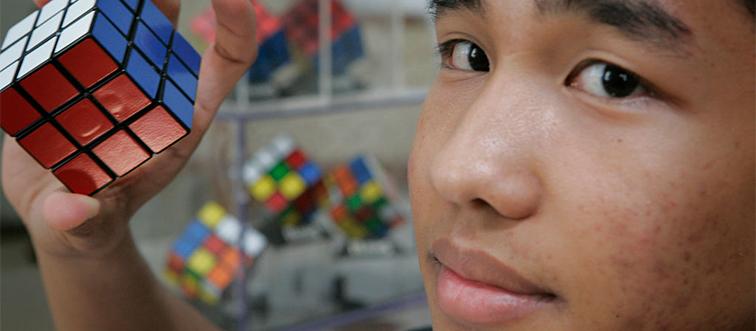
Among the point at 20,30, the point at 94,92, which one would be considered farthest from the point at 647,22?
the point at 20,30

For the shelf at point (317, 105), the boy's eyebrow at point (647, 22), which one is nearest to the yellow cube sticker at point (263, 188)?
the shelf at point (317, 105)

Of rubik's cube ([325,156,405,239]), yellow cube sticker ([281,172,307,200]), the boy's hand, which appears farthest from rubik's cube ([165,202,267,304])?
the boy's hand

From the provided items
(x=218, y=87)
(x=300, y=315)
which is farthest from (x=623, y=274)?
(x=300, y=315)

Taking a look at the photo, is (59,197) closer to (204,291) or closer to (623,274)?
(623,274)

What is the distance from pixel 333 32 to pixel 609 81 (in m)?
1.59

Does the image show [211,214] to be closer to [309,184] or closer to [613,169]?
[309,184]

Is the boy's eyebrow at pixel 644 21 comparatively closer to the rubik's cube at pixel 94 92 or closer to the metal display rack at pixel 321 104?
the rubik's cube at pixel 94 92

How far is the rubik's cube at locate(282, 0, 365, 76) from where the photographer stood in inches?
82.0

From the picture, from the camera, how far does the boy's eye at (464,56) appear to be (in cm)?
71

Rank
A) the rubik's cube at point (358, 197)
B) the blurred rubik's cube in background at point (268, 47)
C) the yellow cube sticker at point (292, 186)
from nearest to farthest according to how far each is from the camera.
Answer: the blurred rubik's cube in background at point (268, 47) → the yellow cube sticker at point (292, 186) → the rubik's cube at point (358, 197)

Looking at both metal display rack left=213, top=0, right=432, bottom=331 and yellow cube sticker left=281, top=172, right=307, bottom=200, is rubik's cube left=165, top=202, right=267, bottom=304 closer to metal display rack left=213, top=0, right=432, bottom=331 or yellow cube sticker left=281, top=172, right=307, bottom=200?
metal display rack left=213, top=0, right=432, bottom=331

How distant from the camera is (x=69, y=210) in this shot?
2.32ft

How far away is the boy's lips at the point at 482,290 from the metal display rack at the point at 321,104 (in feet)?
4.55

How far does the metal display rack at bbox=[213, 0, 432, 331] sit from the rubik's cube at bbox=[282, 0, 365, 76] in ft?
0.05
